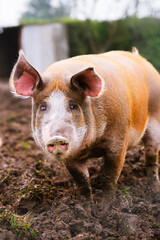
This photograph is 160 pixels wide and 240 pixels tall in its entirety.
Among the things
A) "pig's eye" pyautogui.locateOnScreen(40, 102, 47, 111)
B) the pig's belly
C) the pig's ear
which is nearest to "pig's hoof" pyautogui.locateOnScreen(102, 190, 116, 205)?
the pig's belly

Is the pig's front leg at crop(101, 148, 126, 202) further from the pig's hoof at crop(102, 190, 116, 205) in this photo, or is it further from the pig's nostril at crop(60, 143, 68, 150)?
the pig's nostril at crop(60, 143, 68, 150)

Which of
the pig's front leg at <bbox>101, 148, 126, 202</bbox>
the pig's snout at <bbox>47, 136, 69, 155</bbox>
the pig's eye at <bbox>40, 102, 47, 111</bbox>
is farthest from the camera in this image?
the pig's front leg at <bbox>101, 148, 126, 202</bbox>

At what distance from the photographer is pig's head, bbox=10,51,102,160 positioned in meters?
2.86

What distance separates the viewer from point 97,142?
Answer: 3.37 metres

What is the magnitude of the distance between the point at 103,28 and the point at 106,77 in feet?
40.3

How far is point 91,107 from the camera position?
3232mm

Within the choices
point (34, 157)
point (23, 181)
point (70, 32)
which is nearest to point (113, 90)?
point (23, 181)

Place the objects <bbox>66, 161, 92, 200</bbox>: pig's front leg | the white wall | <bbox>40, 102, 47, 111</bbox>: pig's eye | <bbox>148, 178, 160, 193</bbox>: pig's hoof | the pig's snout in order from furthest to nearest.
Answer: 1. the white wall
2. <bbox>148, 178, 160, 193</bbox>: pig's hoof
3. <bbox>66, 161, 92, 200</bbox>: pig's front leg
4. <bbox>40, 102, 47, 111</bbox>: pig's eye
5. the pig's snout

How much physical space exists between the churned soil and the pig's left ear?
1234 mm

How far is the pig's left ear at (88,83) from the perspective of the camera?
297 centimetres

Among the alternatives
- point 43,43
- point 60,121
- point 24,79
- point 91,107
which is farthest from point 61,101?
point 43,43

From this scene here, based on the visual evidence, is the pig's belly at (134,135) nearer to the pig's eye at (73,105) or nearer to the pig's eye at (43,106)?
the pig's eye at (73,105)

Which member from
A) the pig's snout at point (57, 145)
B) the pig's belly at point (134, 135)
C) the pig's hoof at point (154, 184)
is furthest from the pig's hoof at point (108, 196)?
the pig's snout at point (57, 145)

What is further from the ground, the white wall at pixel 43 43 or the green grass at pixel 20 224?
the green grass at pixel 20 224
